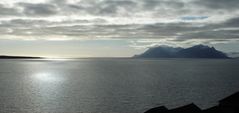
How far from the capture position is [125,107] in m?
77.6

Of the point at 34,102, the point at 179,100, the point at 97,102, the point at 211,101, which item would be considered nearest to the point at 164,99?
the point at 179,100

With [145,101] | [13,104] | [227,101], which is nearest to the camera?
[227,101]

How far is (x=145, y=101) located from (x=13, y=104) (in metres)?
36.0

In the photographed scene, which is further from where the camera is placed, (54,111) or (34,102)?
(34,102)

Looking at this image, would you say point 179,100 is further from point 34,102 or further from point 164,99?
point 34,102

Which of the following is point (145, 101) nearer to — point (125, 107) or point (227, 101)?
point (125, 107)

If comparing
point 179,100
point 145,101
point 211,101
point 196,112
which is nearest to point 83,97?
point 145,101

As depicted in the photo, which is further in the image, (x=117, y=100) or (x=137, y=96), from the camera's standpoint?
(x=137, y=96)

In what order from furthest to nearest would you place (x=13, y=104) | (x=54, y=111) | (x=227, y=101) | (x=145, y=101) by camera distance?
(x=145, y=101) < (x=13, y=104) < (x=54, y=111) < (x=227, y=101)

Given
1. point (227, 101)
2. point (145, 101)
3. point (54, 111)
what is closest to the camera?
point (227, 101)

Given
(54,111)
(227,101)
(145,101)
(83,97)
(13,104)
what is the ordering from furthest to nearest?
(83,97) → (145,101) → (13,104) → (54,111) → (227,101)

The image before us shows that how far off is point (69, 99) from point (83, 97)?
5.62 m

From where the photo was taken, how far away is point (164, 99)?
297ft

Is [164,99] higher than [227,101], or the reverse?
[227,101]
